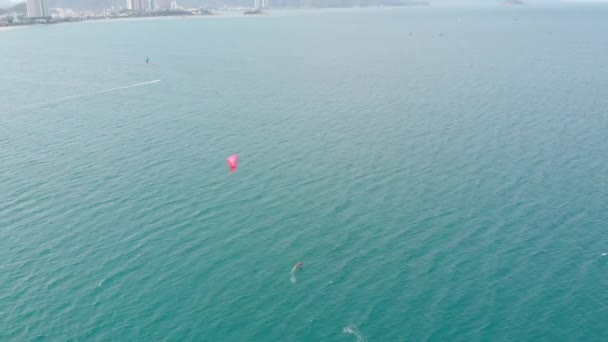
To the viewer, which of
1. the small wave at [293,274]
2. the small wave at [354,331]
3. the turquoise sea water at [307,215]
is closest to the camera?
the small wave at [354,331]

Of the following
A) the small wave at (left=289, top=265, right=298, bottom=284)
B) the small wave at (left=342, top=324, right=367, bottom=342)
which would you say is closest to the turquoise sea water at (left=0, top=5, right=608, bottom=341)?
the small wave at (left=342, top=324, right=367, bottom=342)

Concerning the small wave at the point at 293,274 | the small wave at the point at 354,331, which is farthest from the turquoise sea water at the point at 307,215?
the small wave at the point at 293,274

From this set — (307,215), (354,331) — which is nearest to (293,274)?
(354,331)

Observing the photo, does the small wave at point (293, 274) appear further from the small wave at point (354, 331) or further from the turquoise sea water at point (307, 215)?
the small wave at point (354, 331)

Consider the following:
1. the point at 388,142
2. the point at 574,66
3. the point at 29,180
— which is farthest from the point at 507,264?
the point at 574,66

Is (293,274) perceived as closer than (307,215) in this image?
Yes

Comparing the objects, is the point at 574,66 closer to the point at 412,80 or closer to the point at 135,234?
the point at 412,80

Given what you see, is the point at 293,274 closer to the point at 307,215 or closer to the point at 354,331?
the point at 354,331

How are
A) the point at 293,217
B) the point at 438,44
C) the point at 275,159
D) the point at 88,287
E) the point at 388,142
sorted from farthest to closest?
the point at 438,44
the point at 388,142
the point at 275,159
the point at 293,217
the point at 88,287
